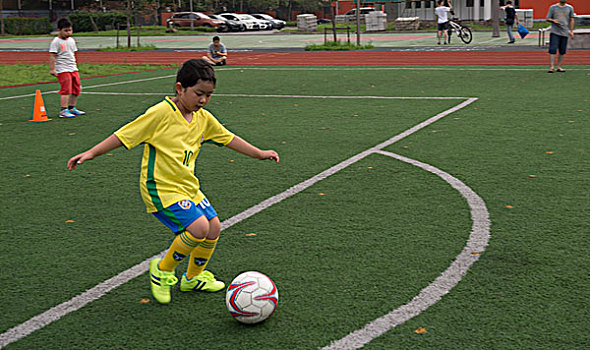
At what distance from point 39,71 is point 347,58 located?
11.1 metres

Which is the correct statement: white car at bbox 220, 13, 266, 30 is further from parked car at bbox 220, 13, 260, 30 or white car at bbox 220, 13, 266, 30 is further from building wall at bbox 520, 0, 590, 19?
building wall at bbox 520, 0, 590, 19

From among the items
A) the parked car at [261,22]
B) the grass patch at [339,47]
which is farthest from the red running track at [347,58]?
the parked car at [261,22]

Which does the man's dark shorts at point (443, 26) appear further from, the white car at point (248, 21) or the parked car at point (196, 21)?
the white car at point (248, 21)

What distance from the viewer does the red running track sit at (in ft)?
74.9

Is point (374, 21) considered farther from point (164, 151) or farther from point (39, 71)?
point (164, 151)

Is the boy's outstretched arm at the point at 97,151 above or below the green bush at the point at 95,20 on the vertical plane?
below

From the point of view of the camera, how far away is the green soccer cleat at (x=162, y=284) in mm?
4172

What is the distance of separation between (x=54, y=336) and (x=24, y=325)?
27cm

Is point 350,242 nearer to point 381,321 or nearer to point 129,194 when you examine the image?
point 381,321

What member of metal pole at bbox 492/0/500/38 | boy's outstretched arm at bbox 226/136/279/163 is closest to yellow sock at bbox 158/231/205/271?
boy's outstretched arm at bbox 226/136/279/163

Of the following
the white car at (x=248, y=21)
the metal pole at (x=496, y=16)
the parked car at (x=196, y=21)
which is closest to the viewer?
the metal pole at (x=496, y=16)

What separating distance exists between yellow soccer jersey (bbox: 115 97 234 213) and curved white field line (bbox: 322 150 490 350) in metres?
1.25

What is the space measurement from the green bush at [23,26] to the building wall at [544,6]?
139 ft

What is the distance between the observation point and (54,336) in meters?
3.77
